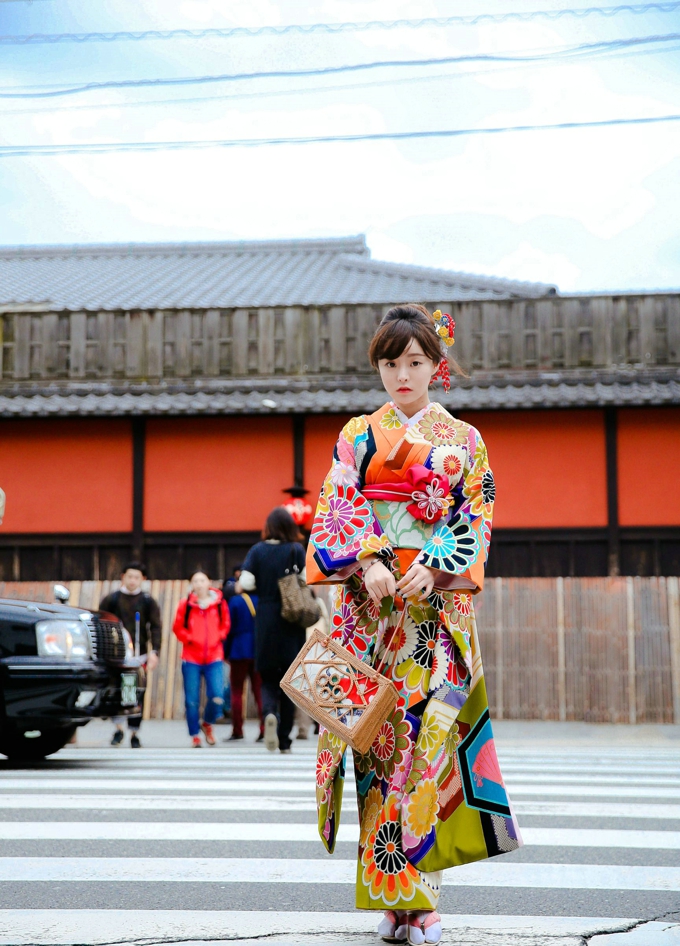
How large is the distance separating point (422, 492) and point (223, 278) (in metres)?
21.3

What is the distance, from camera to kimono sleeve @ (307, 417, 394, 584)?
11.5 ft

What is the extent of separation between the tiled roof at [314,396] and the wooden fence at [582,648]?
2677 millimetres

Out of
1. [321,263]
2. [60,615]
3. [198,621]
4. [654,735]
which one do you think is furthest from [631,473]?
[321,263]

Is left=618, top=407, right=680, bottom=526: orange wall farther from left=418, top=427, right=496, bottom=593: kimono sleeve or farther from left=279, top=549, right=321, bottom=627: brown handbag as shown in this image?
left=418, top=427, right=496, bottom=593: kimono sleeve

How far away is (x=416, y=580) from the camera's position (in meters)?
3.40

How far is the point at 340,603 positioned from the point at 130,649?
272 inches

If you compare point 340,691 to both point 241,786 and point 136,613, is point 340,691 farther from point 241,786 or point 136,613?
point 136,613

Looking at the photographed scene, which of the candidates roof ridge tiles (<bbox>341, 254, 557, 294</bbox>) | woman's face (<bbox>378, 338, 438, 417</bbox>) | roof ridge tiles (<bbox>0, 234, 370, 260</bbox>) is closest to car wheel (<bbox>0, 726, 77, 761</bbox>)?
woman's face (<bbox>378, 338, 438, 417</bbox>)

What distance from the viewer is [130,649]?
10.2 metres

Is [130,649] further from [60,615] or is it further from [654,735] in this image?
[654,735]

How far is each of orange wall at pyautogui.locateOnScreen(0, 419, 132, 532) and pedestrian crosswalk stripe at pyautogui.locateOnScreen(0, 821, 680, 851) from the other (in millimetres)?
10111

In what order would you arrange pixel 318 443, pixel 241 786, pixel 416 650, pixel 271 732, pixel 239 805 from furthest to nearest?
pixel 318 443, pixel 271 732, pixel 241 786, pixel 239 805, pixel 416 650

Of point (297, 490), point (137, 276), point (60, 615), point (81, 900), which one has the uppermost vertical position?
point (137, 276)

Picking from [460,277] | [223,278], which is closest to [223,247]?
[223,278]
